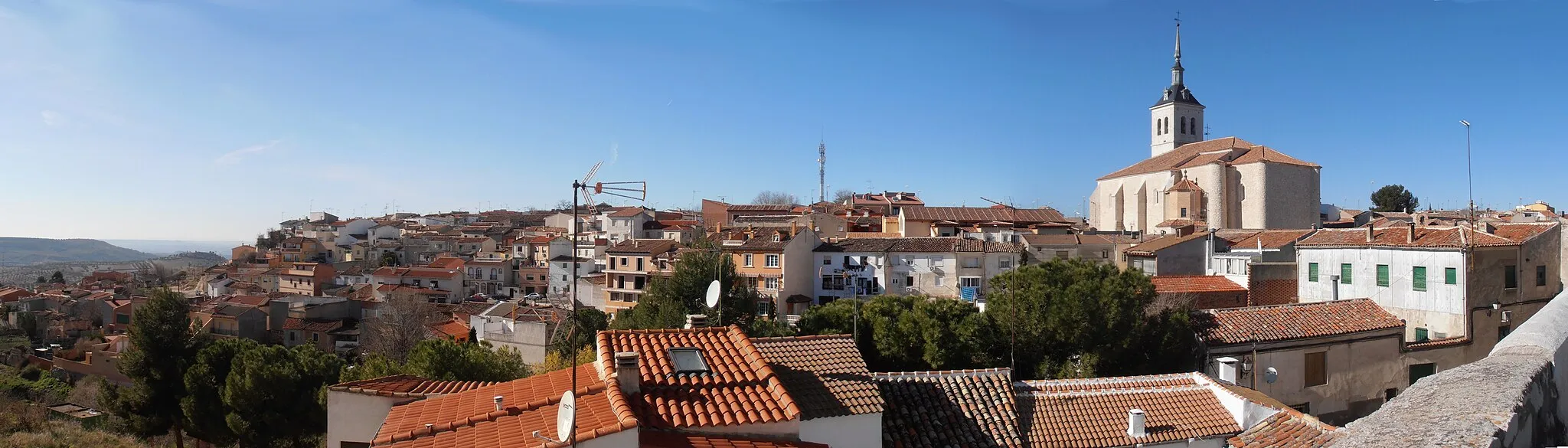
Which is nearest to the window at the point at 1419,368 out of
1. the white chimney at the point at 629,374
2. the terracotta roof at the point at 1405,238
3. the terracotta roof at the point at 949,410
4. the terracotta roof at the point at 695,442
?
the terracotta roof at the point at 1405,238

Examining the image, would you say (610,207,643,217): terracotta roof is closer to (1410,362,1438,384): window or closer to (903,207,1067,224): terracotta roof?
(903,207,1067,224): terracotta roof

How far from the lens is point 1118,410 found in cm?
1170

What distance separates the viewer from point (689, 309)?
24562 mm

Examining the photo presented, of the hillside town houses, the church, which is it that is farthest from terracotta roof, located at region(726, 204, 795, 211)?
the church

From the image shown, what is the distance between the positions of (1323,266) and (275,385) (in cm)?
2458

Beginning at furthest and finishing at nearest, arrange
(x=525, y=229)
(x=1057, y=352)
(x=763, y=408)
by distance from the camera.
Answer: (x=525, y=229), (x=1057, y=352), (x=763, y=408)

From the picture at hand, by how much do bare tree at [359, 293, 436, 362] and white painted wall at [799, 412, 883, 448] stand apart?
25550mm

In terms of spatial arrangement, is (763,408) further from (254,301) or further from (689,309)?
(254,301)

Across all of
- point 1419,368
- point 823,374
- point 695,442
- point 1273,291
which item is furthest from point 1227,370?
point 695,442

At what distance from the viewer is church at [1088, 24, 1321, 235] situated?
48.7 m

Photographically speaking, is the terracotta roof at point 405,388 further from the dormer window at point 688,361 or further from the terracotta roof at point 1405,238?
the terracotta roof at point 1405,238

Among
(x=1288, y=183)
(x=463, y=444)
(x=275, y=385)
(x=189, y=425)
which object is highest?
(x=1288, y=183)

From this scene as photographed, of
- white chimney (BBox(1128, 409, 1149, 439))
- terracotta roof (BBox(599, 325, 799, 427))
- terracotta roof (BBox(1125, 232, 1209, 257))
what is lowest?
white chimney (BBox(1128, 409, 1149, 439))

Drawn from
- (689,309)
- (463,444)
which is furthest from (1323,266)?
(463,444)
